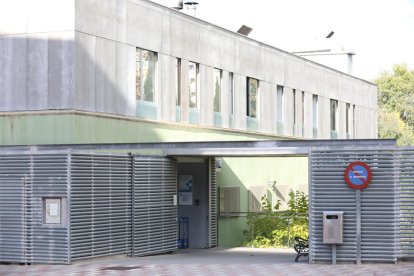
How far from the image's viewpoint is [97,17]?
29.2 meters

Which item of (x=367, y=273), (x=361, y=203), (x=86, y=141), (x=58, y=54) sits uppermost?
(x=58, y=54)

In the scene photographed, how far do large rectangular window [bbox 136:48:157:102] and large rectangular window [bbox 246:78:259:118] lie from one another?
8.68 meters

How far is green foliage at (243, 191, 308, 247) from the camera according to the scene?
33656mm

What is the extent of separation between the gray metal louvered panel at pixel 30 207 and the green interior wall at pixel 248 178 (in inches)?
432

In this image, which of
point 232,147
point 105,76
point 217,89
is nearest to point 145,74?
point 105,76

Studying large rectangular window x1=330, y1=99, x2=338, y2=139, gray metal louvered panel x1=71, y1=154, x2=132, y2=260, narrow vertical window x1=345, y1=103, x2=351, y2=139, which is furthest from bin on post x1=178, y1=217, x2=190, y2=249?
narrow vertical window x1=345, y1=103, x2=351, y2=139

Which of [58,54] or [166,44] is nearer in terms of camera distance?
[58,54]

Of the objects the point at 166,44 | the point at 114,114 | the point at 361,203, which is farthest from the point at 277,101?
the point at 361,203

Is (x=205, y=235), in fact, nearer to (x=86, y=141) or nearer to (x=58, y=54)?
(x=86, y=141)

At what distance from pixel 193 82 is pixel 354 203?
514 inches

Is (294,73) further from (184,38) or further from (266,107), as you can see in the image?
(184,38)

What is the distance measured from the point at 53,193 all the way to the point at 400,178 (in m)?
8.38

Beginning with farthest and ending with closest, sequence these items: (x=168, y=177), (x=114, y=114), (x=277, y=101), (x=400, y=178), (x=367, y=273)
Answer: (x=277, y=101), (x=114, y=114), (x=168, y=177), (x=400, y=178), (x=367, y=273)

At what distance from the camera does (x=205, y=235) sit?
32.1m
